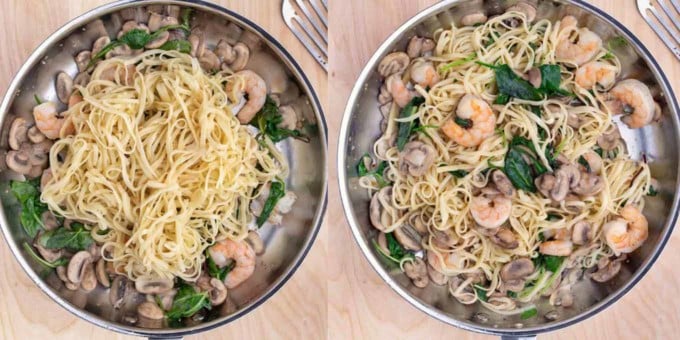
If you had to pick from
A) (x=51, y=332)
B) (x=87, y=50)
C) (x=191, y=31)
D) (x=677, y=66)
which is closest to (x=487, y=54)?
(x=677, y=66)

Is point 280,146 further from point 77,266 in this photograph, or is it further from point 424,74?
point 77,266

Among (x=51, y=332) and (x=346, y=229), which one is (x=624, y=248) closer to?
(x=346, y=229)

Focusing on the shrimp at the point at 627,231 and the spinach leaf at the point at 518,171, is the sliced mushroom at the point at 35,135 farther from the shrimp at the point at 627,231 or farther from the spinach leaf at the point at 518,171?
the shrimp at the point at 627,231

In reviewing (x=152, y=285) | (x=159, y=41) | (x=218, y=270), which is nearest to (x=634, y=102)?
(x=218, y=270)

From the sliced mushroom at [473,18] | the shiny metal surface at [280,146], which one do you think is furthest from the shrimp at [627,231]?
the shiny metal surface at [280,146]

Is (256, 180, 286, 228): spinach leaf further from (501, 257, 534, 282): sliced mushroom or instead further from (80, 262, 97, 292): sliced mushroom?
(501, 257, 534, 282): sliced mushroom

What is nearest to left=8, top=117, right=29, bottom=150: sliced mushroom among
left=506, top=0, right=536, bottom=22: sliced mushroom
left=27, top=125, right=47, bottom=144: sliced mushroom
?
left=27, top=125, right=47, bottom=144: sliced mushroom

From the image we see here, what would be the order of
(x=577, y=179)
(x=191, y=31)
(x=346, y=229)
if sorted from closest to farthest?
1. (x=577, y=179)
2. (x=191, y=31)
3. (x=346, y=229)
